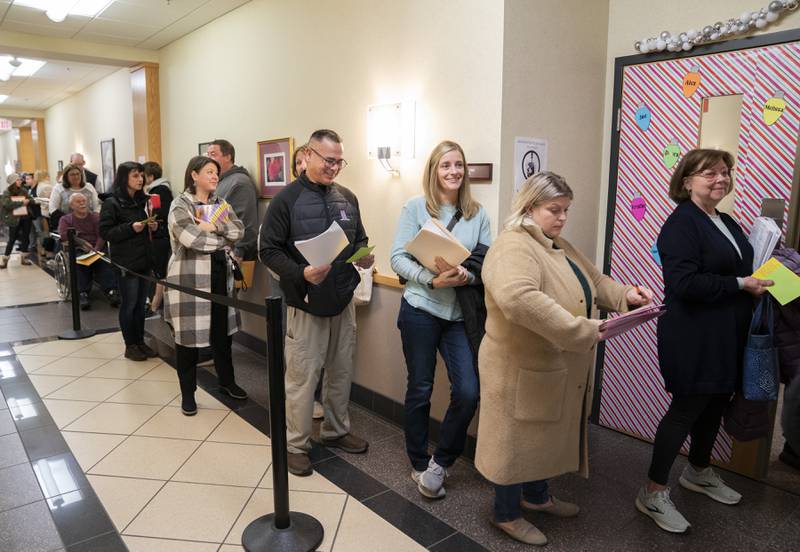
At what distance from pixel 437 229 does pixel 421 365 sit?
2.28 feet

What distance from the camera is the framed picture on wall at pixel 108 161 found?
27.9 ft

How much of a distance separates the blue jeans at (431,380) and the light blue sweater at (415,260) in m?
0.05

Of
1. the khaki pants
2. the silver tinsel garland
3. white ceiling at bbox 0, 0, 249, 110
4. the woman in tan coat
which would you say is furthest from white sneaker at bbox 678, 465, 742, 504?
white ceiling at bbox 0, 0, 249, 110

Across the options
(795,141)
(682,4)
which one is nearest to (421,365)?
(795,141)

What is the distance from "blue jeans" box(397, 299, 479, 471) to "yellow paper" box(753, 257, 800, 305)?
125 cm

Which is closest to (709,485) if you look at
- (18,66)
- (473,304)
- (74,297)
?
(473,304)

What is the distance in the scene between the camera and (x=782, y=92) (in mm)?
2656

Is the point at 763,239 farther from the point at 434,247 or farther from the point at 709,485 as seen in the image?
the point at 434,247

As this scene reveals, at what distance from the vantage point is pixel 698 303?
2354mm

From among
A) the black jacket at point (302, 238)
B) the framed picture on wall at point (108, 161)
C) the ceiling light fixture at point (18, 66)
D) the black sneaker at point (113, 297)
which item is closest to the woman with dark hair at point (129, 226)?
the black jacket at point (302, 238)

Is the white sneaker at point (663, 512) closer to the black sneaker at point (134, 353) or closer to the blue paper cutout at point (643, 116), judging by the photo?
the blue paper cutout at point (643, 116)

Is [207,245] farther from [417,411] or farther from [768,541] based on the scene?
[768,541]

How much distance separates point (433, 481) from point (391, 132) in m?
1.91

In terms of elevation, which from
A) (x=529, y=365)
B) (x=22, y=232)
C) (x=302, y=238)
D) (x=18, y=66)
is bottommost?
(x=22, y=232)
